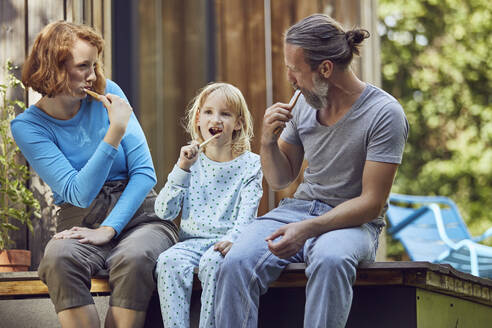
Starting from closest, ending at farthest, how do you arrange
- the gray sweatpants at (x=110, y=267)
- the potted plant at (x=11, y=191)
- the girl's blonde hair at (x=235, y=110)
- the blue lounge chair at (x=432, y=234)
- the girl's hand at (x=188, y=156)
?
the gray sweatpants at (x=110, y=267), the girl's hand at (x=188, y=156), the girl's blonde hair at (x=235, y=110), the potted plant at (x=11, y=191), the blue lounge chair at (x=432, y=234)

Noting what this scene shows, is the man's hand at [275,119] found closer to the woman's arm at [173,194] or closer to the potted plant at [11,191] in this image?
the woman's arm at [173,194]

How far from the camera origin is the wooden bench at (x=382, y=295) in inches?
87.1

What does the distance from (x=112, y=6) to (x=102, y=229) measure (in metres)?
1.75

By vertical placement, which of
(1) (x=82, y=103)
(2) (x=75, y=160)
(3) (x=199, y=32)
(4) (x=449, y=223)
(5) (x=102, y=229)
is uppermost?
(3) (x=199, y=32)

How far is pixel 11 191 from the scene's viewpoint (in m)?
3.11

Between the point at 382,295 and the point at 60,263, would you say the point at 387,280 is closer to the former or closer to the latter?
the point at 382,295

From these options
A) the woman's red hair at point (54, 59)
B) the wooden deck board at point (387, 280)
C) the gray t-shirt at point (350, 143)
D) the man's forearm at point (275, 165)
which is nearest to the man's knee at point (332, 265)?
the wooden deck board at point (387, 280)

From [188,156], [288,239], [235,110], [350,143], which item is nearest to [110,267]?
[188,156]

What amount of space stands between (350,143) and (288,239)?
1.21ft

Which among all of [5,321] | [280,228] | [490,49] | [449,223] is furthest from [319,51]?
[490,49]

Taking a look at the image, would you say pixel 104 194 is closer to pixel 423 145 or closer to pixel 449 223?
pixel 449 223

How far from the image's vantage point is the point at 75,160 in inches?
106

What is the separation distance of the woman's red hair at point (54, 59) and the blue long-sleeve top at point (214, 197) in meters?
0.48

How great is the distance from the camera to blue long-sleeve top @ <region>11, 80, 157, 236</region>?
100 inches
